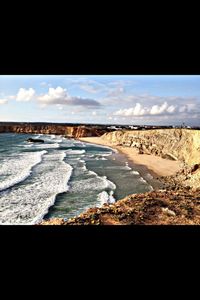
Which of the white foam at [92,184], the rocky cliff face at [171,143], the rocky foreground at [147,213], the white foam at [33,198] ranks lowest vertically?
the white foam at [33,198]

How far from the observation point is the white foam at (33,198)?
22.2 feet

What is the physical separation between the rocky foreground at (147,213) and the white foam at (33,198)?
1.25 meters

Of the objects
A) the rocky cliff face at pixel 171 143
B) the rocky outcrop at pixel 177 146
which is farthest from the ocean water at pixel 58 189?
the rocky cliff face at pixel 171 143

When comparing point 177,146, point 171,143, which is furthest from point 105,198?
point 171,143

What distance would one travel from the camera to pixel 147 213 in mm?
5422

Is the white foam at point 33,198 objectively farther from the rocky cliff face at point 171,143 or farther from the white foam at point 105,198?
the rocky cliff face at point 171,143

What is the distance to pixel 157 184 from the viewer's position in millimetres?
10516

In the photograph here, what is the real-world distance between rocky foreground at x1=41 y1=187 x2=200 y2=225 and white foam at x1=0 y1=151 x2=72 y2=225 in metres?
1.25
